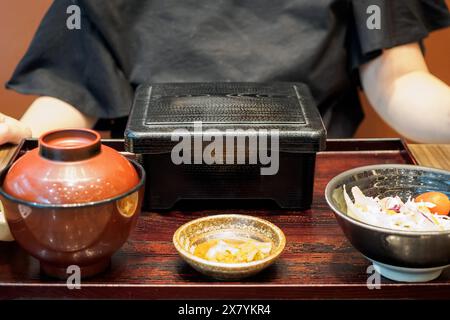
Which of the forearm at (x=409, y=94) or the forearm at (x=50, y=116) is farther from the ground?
the forearm at (x=409, y=94)

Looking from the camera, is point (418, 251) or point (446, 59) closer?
point (418, 251)

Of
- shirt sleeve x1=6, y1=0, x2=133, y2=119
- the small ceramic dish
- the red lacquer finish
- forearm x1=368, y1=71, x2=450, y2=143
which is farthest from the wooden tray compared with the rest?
shirt sleeve x1=6, y1=0, x2=133, y2=119

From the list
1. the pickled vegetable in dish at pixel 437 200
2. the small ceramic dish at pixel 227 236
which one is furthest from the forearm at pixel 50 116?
the pickled vegetable in dish at pixel 437 200

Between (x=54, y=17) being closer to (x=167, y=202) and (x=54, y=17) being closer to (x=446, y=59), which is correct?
(x=167, y=202)

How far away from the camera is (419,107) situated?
153cm

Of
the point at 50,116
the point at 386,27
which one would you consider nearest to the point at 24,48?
the point at 50,116

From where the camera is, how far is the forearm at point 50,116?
1.58m

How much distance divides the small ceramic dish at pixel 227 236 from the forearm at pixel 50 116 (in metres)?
0.67

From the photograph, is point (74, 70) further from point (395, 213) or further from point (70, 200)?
point (395, 213)

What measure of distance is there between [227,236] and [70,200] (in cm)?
29

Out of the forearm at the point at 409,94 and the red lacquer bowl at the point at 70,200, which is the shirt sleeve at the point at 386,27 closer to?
the forearm at the point at 409,94

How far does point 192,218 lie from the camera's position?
1.16 metres
